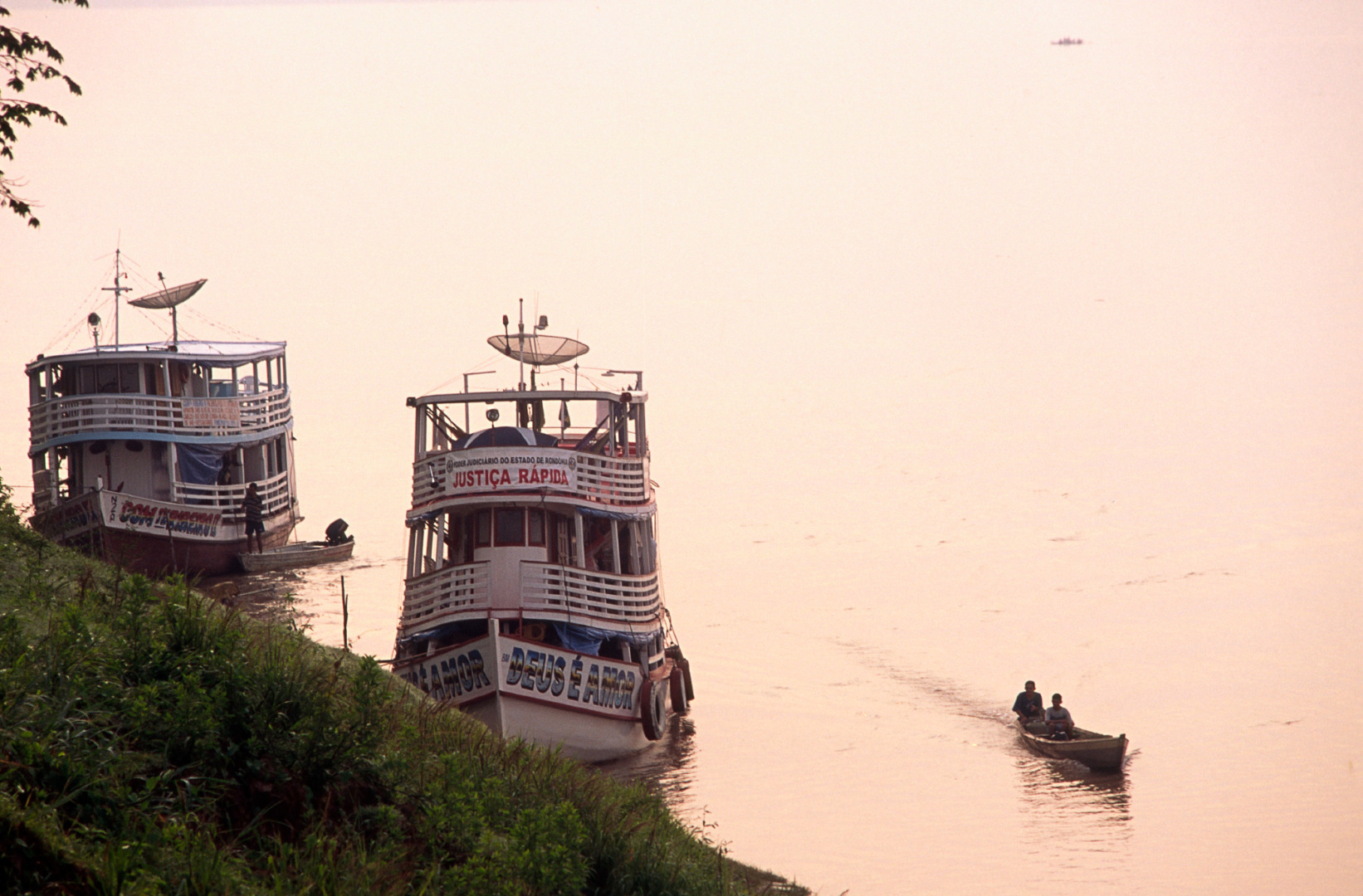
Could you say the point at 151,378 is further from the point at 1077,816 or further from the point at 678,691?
the point at 1077,816

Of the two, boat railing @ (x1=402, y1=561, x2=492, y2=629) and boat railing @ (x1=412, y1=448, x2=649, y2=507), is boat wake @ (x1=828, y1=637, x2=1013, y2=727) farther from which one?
boat railing @ (x1=402, y1=561, x2=492, y2=629)

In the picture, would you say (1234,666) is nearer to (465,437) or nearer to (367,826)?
(465,437)

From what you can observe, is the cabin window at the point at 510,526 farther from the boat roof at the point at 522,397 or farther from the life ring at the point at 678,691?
the life ring at the point at 678,691

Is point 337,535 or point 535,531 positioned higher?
point 337,535

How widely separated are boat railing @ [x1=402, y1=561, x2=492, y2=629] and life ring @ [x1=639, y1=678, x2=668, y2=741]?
2926 millimetres

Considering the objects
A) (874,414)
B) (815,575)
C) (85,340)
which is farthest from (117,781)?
(85,340)

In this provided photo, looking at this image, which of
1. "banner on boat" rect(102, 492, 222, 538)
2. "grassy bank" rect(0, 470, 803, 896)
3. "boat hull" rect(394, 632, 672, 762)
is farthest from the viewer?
"banner on boat" rect(102, 492, 222, 538)

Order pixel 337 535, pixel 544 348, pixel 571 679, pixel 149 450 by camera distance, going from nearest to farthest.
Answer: pixel 571 679, pixel 544 348, pixel 149 450, pixel 337 535

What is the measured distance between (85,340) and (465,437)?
2157 inches

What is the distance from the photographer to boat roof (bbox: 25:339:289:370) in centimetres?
3259

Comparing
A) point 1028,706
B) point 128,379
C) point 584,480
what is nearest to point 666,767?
point 584,480

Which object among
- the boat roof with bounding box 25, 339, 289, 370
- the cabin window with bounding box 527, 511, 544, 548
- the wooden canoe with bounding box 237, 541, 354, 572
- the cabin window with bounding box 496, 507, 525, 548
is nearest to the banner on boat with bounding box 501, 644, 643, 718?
the cabin window with bounding box 527, 511, 544, 548

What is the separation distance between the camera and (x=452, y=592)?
23219 millimetres

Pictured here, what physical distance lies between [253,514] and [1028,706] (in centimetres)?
1846
